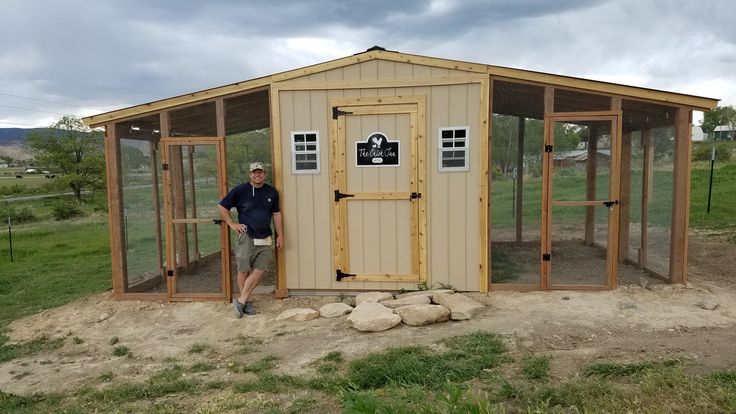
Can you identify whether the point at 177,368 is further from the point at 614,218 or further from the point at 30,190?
the point at 30,190

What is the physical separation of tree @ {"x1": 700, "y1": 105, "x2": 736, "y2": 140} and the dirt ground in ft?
159

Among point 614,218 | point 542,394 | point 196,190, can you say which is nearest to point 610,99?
point 614,218

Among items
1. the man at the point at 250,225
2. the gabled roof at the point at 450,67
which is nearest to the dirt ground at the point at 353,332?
the man at the point at 250,225

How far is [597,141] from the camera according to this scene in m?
5.99

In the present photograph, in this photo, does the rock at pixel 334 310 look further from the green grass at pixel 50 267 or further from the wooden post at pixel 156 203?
the green grass at pixel 50 267

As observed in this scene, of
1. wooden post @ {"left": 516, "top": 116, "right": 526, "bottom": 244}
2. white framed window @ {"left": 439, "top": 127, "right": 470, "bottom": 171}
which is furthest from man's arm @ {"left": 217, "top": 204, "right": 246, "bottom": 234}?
wooden post @ {"left": 516, "top": 116, "right": 526, "bottom": 244}

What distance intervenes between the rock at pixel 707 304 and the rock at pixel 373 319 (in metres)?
3.19

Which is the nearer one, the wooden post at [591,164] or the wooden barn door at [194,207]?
the wooden post at [591,164]

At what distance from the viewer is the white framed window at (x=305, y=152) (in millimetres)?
6176

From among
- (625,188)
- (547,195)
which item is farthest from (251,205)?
(625,188)

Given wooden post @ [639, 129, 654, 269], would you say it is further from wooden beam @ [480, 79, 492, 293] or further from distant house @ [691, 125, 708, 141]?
distant house @ [691, 125, 708, 141]

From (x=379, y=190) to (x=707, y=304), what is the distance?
3.70 metres

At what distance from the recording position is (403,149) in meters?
6.04

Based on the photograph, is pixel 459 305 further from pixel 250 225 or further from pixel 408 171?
pixel 250 225
